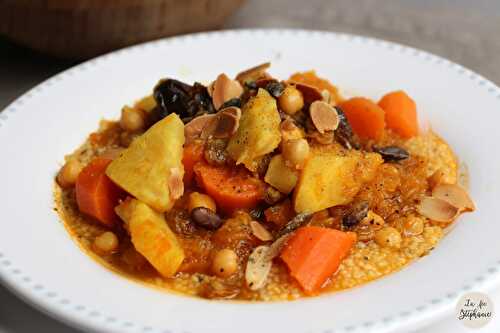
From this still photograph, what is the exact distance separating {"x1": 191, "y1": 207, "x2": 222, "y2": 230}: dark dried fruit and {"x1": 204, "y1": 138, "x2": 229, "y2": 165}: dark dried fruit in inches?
12.0

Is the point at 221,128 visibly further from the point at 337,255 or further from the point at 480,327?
the point at 480,327

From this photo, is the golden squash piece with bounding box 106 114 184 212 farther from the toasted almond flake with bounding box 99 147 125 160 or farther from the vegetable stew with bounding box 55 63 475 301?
the toasted almond flake with bounding box 99 147 125 160

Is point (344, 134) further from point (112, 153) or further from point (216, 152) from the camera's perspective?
point (112, 153)

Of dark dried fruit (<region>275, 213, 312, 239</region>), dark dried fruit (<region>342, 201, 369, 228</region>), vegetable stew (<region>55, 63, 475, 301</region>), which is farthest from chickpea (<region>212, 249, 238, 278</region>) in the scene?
dark dried fruit (<region>342, 201, 369, 228</region>)

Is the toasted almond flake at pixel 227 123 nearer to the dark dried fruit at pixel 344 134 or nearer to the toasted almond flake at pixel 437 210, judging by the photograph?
the dark dried fruit at pixel 344 134

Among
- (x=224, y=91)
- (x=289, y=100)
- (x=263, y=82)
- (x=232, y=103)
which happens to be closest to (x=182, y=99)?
(x=224, y=91)

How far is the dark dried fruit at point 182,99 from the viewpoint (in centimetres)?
476

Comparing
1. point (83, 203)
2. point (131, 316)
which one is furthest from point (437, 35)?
point (131, 316)

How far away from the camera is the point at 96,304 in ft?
12.1

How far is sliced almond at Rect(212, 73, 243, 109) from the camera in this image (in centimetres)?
470

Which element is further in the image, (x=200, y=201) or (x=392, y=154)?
(x=392, y=154)

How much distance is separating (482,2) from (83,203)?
475 cm

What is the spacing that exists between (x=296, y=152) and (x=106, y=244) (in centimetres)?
108

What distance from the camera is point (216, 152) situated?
4.36 metres
